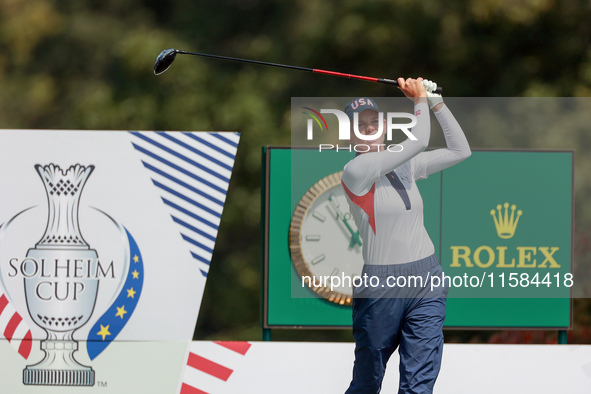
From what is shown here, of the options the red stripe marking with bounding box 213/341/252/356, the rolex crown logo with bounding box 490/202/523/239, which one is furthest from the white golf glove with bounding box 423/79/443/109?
the red stripe marking with bounding box 213/341/252/356

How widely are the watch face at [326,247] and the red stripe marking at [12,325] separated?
1.74 meters

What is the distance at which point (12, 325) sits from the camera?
5.27 meters

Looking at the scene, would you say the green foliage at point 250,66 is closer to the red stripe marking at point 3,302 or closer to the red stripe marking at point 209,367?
the red stripe marking at point 209,367

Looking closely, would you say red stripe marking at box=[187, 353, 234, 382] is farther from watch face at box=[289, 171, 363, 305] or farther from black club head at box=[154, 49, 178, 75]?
black club head at box=[154, 49, 178, 75]

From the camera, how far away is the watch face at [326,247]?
518 cm

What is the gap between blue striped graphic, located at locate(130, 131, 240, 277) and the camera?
5.21 metres

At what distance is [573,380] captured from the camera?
5.07 m

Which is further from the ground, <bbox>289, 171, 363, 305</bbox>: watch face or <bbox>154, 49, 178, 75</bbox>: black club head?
<bbox>154, 49, 178, 75</bbox>: black club head

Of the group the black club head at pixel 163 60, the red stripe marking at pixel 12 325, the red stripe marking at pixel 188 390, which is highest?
the black club head at pixel 163 60

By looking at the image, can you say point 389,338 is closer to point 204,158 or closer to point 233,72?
point 204,158

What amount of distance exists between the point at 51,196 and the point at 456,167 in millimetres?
2488

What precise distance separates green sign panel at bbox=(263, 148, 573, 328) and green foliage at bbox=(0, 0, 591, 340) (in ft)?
8.42

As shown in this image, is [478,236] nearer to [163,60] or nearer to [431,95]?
[431,95]

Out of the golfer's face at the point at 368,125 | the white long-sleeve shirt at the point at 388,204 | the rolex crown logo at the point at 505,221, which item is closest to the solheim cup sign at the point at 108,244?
the golfer's face at the point at 368,125
